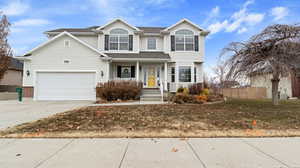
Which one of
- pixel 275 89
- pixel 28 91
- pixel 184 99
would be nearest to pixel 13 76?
pixel 28 91

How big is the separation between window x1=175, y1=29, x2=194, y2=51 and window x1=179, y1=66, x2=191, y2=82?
1.91 metres

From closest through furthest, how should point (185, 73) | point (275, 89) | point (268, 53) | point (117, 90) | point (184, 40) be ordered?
point (268, 53), point (275, 89), point (117, 90), point (185, 73), point (184, 40)

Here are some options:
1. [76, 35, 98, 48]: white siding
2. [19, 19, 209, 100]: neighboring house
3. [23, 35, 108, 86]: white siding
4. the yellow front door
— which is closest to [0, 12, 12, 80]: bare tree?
[19, 19, 209, 100]: neighboring house

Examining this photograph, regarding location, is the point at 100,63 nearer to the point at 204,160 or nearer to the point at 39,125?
the point at 39,125

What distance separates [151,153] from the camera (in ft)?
10.0

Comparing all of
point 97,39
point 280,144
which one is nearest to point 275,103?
point 280,144

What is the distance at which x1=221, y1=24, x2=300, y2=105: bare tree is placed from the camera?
297 inches

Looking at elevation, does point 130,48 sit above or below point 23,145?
above

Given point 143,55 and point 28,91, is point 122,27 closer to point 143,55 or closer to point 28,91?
point 143,55

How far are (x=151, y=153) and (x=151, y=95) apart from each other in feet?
31.6

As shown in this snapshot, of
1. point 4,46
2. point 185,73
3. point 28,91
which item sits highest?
point 4,46

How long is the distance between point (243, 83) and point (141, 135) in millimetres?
7647

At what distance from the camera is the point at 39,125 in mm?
4941

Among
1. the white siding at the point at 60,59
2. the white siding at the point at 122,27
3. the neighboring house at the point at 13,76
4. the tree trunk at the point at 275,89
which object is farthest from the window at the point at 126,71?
the neighboring house at the point at 13,76
